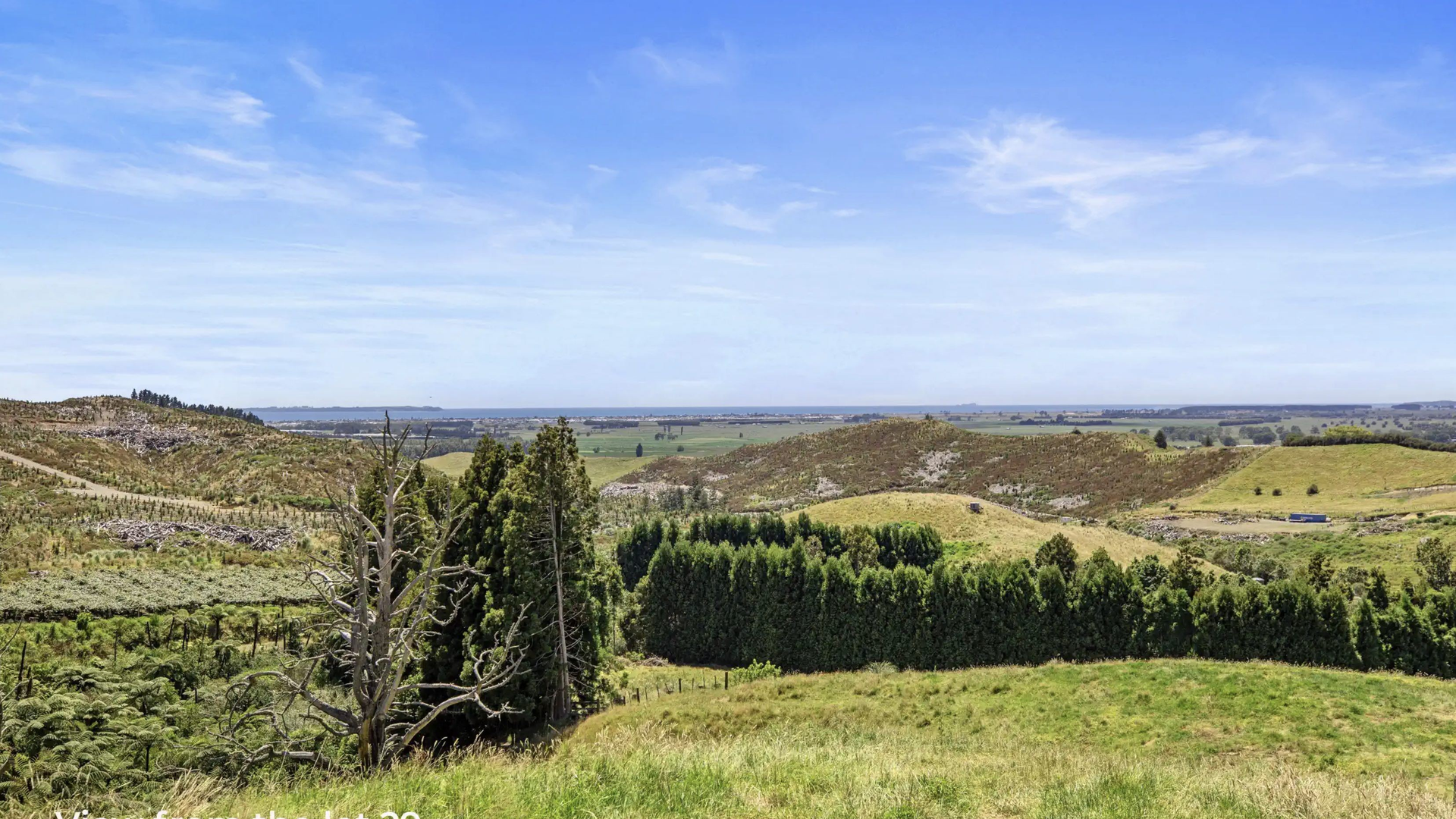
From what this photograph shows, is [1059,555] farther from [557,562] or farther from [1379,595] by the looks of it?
[557,562]

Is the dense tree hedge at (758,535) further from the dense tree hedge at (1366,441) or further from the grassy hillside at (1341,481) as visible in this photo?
the dense tree hedge at (1366,441)

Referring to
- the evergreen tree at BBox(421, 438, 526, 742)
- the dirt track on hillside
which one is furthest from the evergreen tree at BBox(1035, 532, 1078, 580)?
the dirt track on hillside

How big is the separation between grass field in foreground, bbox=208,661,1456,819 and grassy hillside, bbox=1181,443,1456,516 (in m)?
A: 82.9

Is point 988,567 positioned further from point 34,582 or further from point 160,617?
point 34,582

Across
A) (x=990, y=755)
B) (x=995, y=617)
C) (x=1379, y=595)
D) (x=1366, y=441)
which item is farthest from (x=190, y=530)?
(x=1366, y=441)

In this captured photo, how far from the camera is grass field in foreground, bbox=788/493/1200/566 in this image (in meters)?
65.2

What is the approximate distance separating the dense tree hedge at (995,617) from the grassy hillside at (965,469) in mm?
56177

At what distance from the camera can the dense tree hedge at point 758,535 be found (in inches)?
2709

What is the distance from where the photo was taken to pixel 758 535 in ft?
240

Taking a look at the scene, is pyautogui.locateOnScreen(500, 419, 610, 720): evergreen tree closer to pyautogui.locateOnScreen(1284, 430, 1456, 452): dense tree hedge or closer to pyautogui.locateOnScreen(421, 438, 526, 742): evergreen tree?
pyautogui.locateOnScreen(421, 438, 526, 742): evergreen tree

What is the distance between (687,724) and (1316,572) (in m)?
42.5

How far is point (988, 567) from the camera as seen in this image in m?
41.7

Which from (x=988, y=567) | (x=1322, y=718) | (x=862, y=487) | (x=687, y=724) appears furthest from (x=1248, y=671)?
(x=862, y=487)

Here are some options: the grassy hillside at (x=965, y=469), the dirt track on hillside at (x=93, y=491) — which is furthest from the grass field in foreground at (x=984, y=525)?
the dirt track on hillside at (x=93, y=491)
